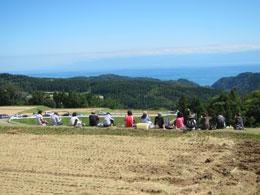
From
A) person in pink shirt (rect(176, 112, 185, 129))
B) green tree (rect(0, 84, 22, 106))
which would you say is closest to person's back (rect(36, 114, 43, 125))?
person in pink shirt (rect(176, 112, 185, 129))

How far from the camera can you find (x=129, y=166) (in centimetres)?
1188

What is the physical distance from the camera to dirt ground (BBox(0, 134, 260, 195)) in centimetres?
970

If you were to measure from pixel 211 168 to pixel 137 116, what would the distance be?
5635cm

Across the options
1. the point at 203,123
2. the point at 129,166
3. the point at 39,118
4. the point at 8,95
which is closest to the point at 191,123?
the point at 203,123

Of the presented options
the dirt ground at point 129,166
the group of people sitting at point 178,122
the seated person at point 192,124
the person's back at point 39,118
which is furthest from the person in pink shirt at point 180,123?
the person's back at point 39,118

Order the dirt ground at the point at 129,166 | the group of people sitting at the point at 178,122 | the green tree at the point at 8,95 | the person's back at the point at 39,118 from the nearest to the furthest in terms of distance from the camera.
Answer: the dirt ground at the point at 129,166
the group of people sitting at the point at 178,122
the person's back at the point at 39,118
the green tree at the point at 8,95

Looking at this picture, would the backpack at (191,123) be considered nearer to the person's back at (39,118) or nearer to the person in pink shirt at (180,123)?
the person in pink shirt at (180,123)

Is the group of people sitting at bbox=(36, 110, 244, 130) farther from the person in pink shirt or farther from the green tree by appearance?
the green tree

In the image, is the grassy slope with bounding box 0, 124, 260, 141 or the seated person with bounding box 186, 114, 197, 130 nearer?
the grassy slope with bounding box 0, 124, 260, 141

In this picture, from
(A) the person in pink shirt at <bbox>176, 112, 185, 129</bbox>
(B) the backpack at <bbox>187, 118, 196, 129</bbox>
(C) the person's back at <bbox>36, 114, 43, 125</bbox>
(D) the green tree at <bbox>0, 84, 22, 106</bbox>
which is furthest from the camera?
(D) the green tree at <bbox>0, 84, 22, 106</bbox>

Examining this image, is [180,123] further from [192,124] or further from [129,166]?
[129,166]

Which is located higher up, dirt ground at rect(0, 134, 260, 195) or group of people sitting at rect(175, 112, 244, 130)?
group of people sitting at rect(175, 112, 244, 130)

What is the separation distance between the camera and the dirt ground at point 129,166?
9703 millimetres

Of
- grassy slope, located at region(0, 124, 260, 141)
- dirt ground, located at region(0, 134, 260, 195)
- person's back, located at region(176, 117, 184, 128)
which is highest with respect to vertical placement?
person's back, located at region(176, 117, 184, 128)
